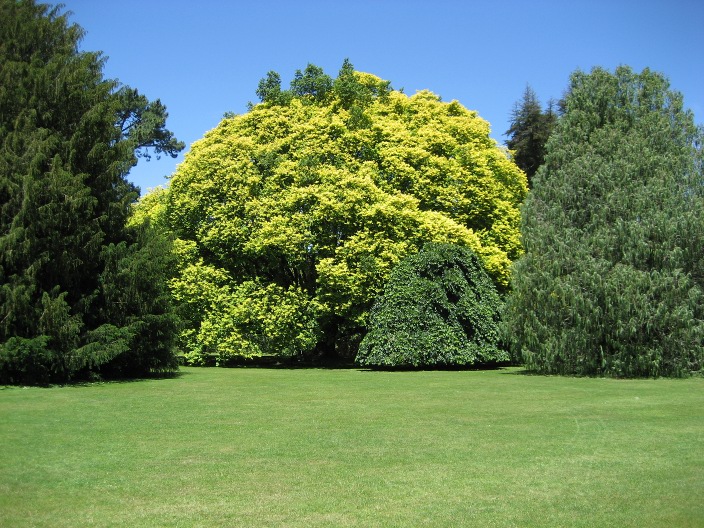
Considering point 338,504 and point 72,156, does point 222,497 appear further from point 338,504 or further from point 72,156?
point 72,156

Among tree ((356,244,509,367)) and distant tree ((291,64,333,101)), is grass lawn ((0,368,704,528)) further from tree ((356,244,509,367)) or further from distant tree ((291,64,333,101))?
distant tree ((291,64,333,101))

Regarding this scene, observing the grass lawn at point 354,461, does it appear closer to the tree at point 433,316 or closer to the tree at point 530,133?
the tree at point 433,316

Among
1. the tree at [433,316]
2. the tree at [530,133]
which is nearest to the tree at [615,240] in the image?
the tree at [433,316]

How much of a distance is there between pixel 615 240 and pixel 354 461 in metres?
17.9

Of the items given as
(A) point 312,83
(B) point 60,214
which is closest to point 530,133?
(A) point 312,83

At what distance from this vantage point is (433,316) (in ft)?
95.4

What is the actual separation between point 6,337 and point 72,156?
6.50 m

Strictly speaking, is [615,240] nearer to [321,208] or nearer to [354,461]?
[321,208]

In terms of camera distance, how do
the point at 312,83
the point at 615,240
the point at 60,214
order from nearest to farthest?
1. the point at 60,214
2. the point at 615,240
3. the point at 312,83

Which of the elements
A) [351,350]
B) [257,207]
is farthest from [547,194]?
[351,350]

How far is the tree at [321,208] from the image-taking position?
30859 mm

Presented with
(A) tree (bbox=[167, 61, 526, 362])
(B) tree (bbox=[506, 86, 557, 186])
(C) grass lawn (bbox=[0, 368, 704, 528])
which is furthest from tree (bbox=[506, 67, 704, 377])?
(B) tree (bbox=[506, 86, 557, 186])

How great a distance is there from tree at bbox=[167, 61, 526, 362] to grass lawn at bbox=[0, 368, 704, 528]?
1380 cm

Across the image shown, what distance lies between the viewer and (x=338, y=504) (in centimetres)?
748
